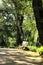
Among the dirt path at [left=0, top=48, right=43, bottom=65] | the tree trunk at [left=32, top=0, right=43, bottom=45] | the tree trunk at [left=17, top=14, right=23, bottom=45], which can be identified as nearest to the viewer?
the dirt path at [left=0, top=48, right=43, bottom=65]

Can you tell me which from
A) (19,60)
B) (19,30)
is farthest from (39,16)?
(19,30)

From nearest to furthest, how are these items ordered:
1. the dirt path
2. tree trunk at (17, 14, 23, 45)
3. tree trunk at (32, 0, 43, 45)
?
1. the dirt path
2. tree trunk at (32, 0, 43, 45)
3. tree trunk at (17, 14, 23, 45)

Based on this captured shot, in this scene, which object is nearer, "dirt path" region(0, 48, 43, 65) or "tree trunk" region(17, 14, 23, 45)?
"dirt path" region(0, 48, 43, 65)

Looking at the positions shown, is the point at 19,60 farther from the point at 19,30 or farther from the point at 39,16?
the point at 19,30

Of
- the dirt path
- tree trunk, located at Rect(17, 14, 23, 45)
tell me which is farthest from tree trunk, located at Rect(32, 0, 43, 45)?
tree trunk, located at Rect(17, 14, 23, 45)

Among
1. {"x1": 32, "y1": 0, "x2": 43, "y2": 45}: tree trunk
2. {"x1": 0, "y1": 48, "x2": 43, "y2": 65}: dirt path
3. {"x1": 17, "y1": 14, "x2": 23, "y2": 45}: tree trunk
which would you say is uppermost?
{"x1": 32, "y1": 0, "x2": 43, "y2": 45}: tree trunk

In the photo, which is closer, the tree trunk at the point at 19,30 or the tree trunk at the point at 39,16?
the tree trunk at the point at 39,16

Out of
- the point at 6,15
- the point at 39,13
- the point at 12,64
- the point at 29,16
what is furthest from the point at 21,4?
the point at 12,64

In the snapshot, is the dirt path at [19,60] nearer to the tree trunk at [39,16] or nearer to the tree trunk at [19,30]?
the tree trunk at [39,16]

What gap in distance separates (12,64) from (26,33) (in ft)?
82.1

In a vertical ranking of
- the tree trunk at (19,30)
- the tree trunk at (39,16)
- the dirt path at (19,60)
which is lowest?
the tree trunk at (19,30)

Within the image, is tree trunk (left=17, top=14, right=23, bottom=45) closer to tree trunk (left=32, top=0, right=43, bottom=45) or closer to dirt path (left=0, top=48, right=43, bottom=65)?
dirt path (left=0, top=48, right=43, bottom=65)

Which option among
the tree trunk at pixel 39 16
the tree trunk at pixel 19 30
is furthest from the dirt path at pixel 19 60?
the tree trunk at pixel 19 30

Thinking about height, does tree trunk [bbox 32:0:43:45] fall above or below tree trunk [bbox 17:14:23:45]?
above
